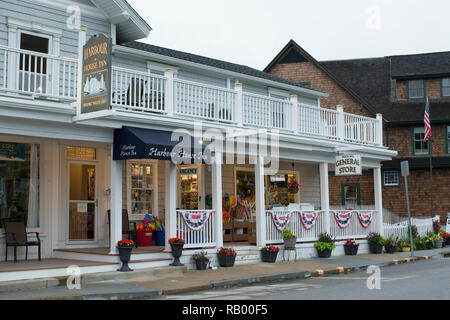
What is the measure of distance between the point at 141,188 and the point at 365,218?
7935 mm

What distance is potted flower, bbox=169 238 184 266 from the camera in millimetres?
13219

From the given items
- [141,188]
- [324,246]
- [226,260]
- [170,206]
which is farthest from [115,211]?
[324,246]

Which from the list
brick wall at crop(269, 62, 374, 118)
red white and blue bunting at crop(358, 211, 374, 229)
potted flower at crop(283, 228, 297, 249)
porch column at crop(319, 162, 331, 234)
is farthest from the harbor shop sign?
brick wall at crop(269, 62, 374, 118)

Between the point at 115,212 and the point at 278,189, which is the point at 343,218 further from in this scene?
the point at 115,212

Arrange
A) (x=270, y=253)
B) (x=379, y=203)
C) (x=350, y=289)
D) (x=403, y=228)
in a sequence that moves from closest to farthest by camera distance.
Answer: (x=350, y=289) < (x=270, y=253) < (x=379, y=203) < (x=403, y=228)

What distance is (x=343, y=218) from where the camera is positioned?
18297 mm

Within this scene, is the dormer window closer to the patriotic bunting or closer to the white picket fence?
the white picket fence

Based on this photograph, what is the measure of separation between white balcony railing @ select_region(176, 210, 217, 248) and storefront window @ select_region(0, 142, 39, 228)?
3.48m

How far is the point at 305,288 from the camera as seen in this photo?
36.3 ft

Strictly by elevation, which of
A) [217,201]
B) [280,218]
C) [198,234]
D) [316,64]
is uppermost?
[316,64]

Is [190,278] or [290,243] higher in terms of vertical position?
[290,243]

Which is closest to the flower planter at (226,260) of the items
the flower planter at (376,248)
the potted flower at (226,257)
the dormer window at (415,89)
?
the potted flower at (226,257)

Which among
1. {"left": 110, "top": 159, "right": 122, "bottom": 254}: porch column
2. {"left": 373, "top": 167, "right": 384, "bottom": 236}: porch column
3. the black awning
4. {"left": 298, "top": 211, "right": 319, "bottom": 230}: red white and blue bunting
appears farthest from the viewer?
{"left": 373, "top": 167, "right": 384, "bottom": 236}: porch column
